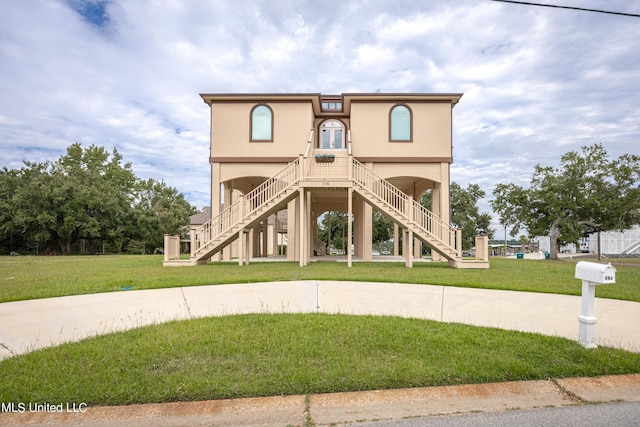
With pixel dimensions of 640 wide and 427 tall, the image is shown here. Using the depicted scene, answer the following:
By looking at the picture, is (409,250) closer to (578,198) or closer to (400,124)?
(400,124)

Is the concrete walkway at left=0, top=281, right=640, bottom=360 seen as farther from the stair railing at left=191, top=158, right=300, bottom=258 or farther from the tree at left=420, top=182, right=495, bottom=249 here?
the tree at left=420, top=182, right=495, bottom=249

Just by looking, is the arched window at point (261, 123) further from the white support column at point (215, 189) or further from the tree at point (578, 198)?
the tree at point (578, 198)

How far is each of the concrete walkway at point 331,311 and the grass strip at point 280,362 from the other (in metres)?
0.15

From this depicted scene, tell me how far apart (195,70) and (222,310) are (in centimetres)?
1384

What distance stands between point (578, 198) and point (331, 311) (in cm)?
2510

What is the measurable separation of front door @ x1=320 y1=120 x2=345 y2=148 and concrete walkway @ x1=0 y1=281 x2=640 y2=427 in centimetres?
1248

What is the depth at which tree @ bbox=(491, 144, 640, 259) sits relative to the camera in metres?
24.1

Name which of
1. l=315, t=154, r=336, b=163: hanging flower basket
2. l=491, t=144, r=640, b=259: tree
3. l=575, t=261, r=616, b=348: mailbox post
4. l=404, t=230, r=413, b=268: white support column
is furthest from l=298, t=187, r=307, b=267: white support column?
l=491, t=144, r=640, b=259: tree

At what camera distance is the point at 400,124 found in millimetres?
18062

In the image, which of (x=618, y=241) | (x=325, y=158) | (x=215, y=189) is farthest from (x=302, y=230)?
(x=618, y=241)

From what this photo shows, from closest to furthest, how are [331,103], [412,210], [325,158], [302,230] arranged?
[412,210] < [302,230] < [325,158] < [331,103]

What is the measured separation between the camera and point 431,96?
1772 centimetres

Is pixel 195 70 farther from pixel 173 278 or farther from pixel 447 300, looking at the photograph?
pixel 447 300

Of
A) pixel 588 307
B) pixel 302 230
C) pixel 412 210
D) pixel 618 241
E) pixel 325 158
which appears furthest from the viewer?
pixel 618 241
